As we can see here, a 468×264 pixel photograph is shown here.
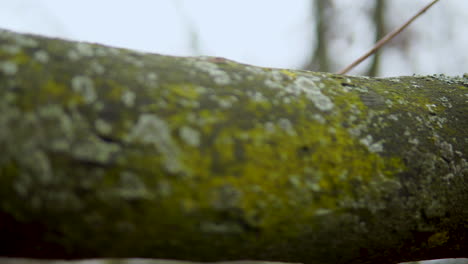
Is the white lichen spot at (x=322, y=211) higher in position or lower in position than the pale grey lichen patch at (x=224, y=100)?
lower

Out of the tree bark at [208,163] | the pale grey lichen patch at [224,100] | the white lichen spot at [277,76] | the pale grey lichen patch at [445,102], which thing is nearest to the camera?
the tree bark at [208,163]

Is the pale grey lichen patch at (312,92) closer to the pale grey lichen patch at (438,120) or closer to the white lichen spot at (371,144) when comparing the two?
the white lichen spot at (371,144)

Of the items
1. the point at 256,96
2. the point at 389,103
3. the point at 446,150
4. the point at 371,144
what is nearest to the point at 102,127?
the point at 256,96

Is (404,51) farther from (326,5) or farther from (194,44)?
(194,44)

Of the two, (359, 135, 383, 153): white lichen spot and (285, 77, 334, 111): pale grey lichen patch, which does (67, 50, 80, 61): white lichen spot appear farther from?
(359, 135, 383, 153): white lichen spot

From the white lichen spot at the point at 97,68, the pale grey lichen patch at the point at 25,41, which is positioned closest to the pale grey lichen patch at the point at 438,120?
the white lichen spot at the point at 97,68

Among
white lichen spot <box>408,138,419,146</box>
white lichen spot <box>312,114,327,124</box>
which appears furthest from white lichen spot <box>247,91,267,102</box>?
white lichen spot <box>408,138,419,146</box>

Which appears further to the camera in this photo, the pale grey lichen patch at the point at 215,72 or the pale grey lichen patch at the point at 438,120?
the pale grey lichen patch at the point at 438,120
